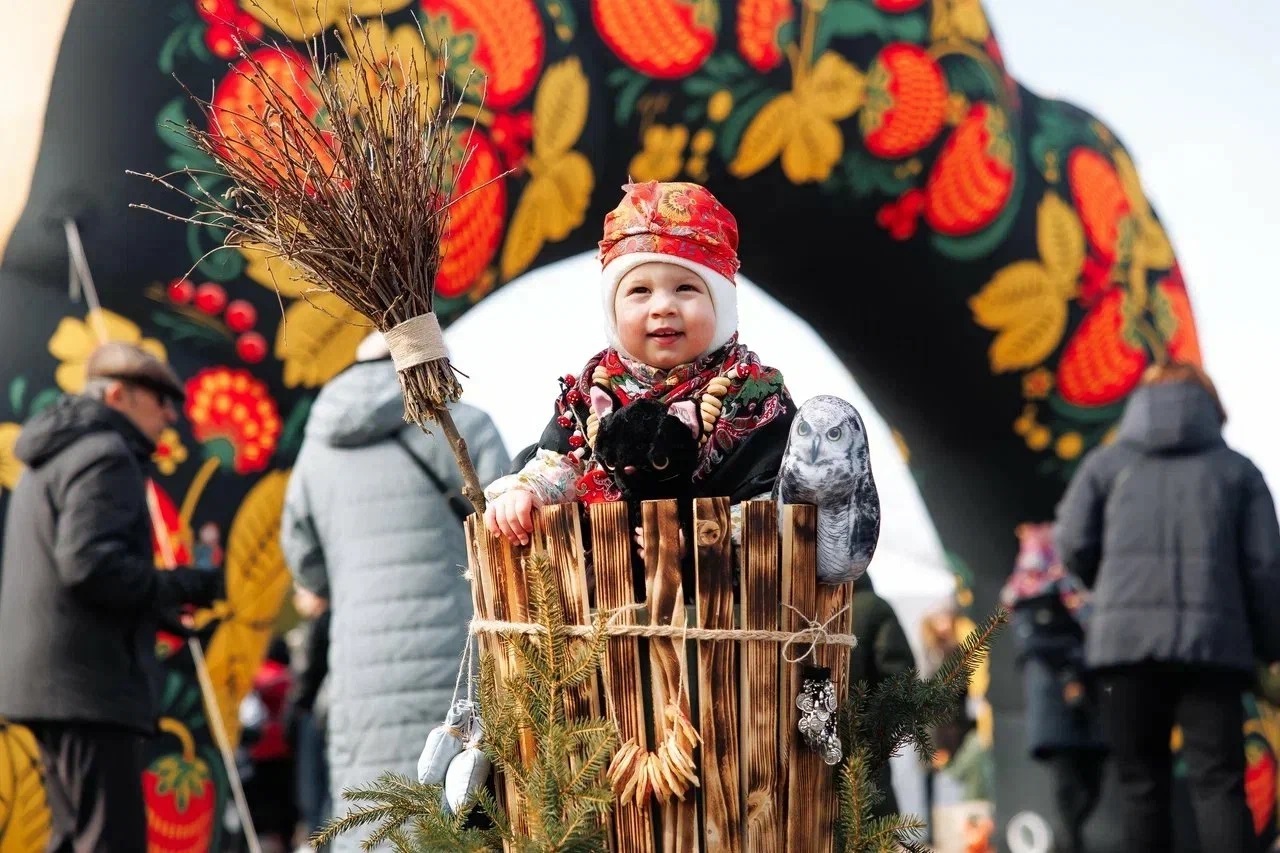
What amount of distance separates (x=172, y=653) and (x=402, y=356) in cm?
257

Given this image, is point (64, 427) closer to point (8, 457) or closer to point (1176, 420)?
point (8, 457)

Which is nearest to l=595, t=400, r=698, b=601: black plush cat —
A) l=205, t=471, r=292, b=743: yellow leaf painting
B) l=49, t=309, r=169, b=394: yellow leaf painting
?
l=49, t=309, r=169, b=394: yellow leaf painting

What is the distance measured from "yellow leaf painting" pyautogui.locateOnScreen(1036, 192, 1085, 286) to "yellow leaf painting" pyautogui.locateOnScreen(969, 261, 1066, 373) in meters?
0.04

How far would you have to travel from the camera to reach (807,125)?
5.63 meters

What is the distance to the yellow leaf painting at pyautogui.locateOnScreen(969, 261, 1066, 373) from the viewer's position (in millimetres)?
6043

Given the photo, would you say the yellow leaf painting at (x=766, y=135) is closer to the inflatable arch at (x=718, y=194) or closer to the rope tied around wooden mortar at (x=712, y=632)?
the inflatable arch at (x=718, y=194)

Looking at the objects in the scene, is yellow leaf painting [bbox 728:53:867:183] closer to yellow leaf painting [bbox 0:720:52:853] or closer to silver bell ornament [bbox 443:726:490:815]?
yellow leaf painting [bbox 0:720:52:853]

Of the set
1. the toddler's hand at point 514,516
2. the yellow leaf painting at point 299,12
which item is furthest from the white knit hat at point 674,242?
the yellow leaf painting at point 299,12

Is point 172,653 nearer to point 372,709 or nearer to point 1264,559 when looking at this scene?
point 372,709

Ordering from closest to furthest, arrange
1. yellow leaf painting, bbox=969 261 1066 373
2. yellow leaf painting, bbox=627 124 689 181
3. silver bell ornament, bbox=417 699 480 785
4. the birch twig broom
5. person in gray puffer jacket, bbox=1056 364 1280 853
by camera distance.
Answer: the birch twig broom → silver bell ornament, bbox=417 699 480 785 → person in gray puffer jacket, bbox=1056 364 1280 853 → yellow leaf painting, bbox=627 124 689 181 → yellow leaf painting, bbox=969 261 1066 373

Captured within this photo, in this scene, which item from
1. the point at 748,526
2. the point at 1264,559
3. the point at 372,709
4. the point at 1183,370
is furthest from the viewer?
the point at 1183,370

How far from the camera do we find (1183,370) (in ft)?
16.8

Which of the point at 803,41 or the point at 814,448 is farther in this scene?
the point at 803,41

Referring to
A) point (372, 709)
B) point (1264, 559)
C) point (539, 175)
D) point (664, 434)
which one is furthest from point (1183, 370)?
point (664, 434)
